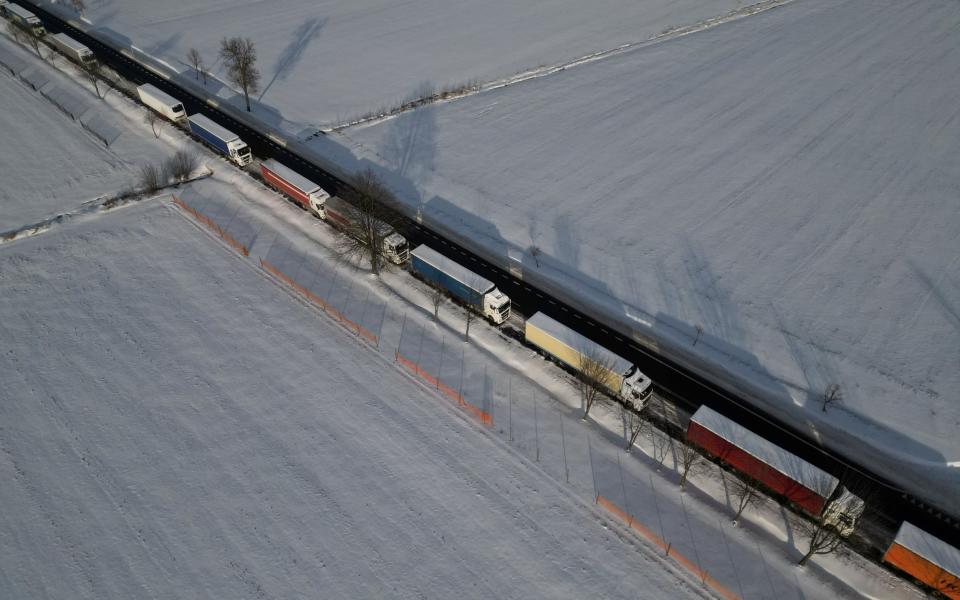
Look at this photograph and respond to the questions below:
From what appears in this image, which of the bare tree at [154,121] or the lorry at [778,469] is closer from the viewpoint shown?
the lorry at [778,469]

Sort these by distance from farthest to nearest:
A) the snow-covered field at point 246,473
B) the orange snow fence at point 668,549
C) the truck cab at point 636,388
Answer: the truck cab at point 636,388 < the snow-covered field at point 246,473 < the orange snow fence at point 668,549

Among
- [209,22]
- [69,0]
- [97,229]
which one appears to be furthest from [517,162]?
[69,0]

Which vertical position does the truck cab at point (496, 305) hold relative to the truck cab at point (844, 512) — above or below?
above

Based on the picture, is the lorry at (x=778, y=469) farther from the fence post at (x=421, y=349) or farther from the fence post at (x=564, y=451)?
the fence post at (x=421, y=349)

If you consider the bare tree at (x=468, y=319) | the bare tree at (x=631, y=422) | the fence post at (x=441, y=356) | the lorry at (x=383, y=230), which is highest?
the lorry at (x=383, y=230)

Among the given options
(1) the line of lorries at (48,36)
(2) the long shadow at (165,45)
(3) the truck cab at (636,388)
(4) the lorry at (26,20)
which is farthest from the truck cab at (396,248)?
(4) the lorry at (26,20)

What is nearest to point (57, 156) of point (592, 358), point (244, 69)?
point (244, 69)

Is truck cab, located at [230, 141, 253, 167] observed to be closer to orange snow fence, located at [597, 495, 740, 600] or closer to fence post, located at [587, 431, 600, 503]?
fence post, located at [587, 431, 600, 503]

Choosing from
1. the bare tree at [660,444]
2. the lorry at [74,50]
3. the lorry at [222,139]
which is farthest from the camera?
the lorry at [74,50]

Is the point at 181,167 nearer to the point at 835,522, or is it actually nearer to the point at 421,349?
the point at 421,349
